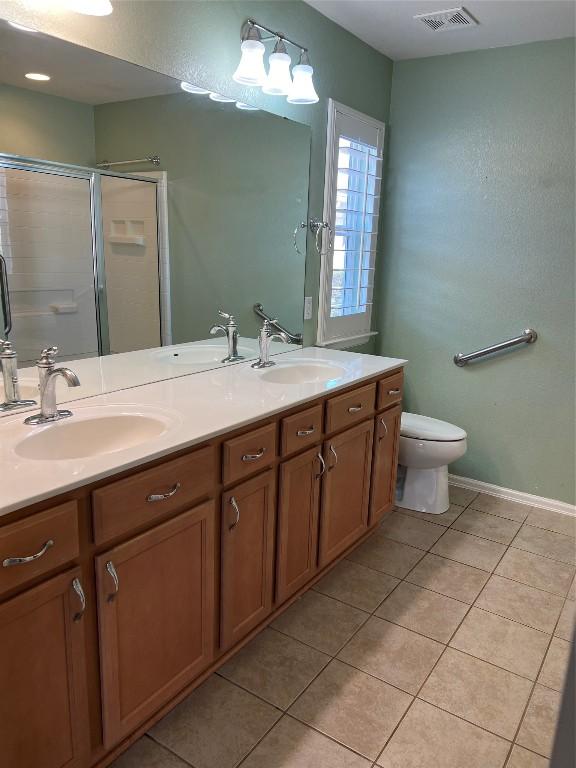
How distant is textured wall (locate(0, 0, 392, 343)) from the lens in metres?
1.78

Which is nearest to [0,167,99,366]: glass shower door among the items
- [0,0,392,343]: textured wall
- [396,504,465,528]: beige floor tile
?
→ [0,0,392,343]: textured wall

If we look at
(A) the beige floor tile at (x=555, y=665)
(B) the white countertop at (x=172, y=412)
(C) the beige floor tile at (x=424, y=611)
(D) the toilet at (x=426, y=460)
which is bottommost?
(A) the beige floor tile at (x=555, y=665)

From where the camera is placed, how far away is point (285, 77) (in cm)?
235

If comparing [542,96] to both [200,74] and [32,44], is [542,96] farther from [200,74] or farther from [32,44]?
[32,44]

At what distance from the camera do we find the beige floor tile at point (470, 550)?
272cm

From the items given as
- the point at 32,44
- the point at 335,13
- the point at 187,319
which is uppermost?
the point at 335,13

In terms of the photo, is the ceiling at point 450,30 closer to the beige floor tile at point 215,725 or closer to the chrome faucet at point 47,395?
the chrome faucet at point 47,395

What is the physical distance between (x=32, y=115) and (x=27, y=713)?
1.52 m

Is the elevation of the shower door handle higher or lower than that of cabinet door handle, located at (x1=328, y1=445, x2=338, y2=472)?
higher

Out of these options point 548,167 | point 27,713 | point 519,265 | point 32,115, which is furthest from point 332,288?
point 27,713

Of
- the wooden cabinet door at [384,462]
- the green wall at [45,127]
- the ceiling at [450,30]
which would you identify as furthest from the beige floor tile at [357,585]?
the ceiling at [450,30]

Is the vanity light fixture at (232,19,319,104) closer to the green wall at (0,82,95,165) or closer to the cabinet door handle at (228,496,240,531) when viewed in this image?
the green wall at (0,82,95,165)

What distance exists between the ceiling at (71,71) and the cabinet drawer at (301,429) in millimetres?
1175

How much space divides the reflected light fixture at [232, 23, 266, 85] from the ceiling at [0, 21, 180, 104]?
0.33 meters
